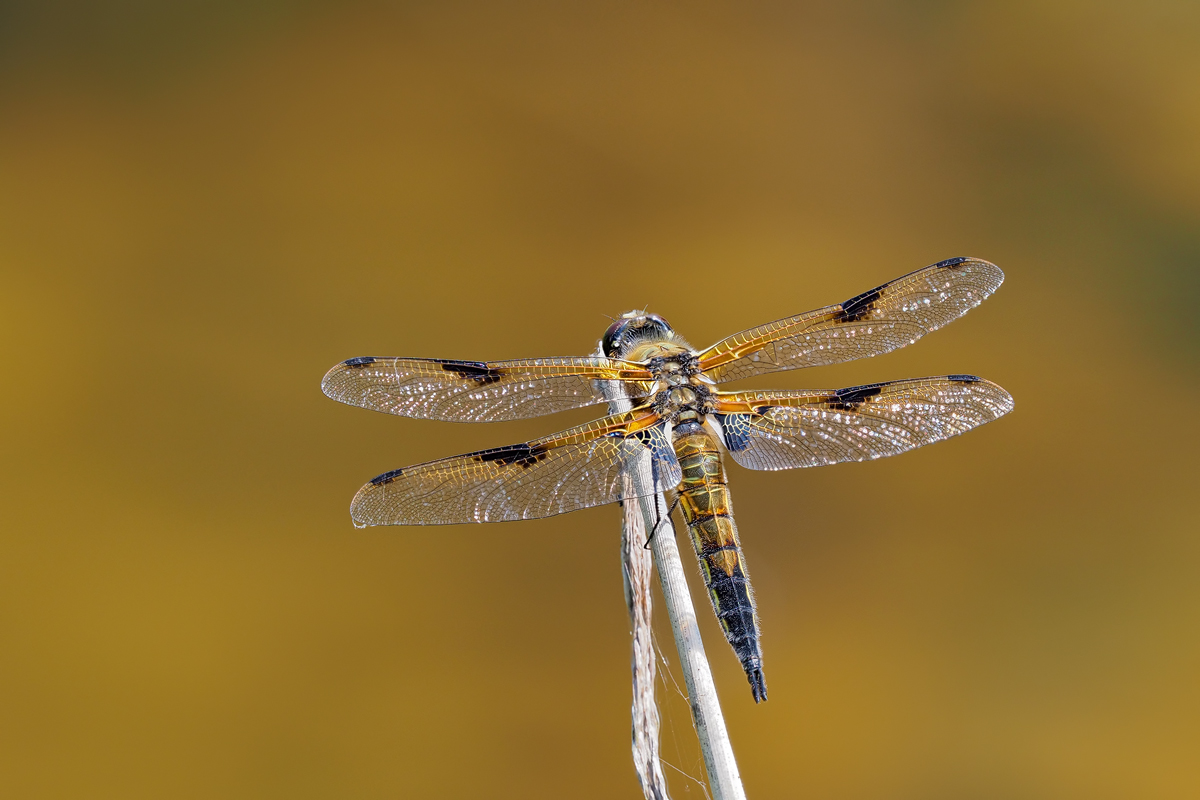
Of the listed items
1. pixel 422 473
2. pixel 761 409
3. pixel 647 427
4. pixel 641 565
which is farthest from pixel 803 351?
pixel 422 473

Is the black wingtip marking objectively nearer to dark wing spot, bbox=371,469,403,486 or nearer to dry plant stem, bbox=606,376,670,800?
dry plant stem, bbox=606,376,670,800

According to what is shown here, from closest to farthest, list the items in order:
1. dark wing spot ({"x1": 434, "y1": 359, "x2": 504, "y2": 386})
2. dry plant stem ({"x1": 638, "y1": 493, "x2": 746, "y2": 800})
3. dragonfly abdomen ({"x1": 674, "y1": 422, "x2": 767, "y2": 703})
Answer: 1. dry plant stem ({"x1": 638, "y1": 493, "x2": 746, "y2": 800})
2. dragonfly abdomen ({"x1": 674, "y1": 422, "x2": 767, "y2": 703})
3. dark wing spot ({"x1": 434, "y1": 359, "x2": 504, "y2": 386})

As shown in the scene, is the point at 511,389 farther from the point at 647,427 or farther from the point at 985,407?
the point at 985,407

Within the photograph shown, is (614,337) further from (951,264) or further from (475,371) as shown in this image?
(951,264)

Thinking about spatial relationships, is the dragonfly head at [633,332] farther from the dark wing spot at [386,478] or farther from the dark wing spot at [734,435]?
the dark wing spot at [386,478]

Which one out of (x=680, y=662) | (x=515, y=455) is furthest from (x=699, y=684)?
(x=515, y=455)

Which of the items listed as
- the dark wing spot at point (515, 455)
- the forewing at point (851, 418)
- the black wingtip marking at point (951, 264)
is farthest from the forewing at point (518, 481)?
the black wingtip marking at point (951, 264)

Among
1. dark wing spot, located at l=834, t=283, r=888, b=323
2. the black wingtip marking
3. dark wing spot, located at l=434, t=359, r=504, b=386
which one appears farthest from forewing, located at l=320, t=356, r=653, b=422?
the black wingtip marking
